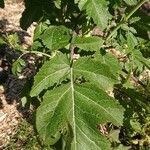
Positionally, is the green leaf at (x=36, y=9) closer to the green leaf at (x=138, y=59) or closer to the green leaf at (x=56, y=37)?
the green leaf at (x=56, y=37)

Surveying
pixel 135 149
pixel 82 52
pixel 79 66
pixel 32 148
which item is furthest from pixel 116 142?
pixel 79 66

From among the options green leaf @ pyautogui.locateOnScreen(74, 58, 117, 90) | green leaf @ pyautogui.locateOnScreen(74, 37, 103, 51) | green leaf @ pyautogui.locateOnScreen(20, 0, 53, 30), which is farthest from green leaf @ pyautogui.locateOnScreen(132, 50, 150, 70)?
green leaf @ pyautogui.locateOnScreen(20, 0, 53, 30)

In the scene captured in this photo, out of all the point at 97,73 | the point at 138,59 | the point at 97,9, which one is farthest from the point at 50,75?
the point at 138,59

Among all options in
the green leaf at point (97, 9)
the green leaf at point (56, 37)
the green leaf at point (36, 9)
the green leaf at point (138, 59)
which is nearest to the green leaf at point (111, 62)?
the green leaf at point (138, 59)

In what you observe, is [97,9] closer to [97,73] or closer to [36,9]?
[97,73]

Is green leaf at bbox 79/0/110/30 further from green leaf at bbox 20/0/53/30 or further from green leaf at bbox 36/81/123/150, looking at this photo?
green leaf at bbox 20/0/53/30

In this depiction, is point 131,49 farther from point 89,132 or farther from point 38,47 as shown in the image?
point 89,132
